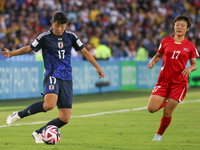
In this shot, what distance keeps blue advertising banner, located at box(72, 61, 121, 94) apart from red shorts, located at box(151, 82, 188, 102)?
34.3 ft

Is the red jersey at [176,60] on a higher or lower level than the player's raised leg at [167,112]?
higher

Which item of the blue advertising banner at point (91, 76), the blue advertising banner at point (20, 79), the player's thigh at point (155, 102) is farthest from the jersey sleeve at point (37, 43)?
the blue advertising banner at point (91, 76)

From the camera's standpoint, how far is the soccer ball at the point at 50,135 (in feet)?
21.6

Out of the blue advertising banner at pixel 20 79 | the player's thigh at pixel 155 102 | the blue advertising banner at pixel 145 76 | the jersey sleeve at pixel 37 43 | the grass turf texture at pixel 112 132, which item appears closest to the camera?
the jersey sleeve at pixel 37 43

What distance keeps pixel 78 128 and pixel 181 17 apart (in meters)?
3.09

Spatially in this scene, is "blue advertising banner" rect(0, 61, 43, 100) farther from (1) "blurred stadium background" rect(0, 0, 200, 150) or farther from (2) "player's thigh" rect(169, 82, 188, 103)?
(2) "player's thigh" rect(169, 82, 188, 103)

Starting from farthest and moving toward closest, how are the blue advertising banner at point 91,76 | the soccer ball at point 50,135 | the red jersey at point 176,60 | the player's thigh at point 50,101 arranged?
1. the blue advertising banner at point 91,76
2. the red jersey at point 176,60
3. the soccer ball at point 50,135
4. the player's thigh at point 50,101

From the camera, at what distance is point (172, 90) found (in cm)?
736

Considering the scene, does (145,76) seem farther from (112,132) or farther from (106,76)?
(112,132)

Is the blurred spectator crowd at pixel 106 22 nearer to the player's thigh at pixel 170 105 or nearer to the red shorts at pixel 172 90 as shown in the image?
the red shorts at pixel 172 90

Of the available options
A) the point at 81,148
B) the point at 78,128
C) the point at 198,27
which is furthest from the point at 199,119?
the point at 198,27

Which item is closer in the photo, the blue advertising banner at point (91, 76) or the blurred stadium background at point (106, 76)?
the blurred stadium background at point (106, 76)

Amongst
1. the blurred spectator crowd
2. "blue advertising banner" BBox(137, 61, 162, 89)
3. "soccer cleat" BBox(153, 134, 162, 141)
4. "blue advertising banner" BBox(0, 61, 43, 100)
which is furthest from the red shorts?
"blue advertising banner" BBox(137, 61, 162, 89)

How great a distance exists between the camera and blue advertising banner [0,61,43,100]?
15.4 metres
